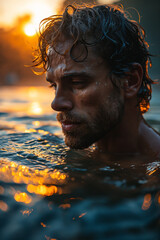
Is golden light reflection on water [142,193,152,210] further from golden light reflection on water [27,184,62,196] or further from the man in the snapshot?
the man

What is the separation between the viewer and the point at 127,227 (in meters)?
1.17

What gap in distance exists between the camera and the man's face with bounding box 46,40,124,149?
6.18 ft

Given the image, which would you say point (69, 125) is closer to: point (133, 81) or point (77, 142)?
point (77, 142)

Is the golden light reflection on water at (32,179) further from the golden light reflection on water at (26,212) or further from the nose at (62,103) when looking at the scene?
the nose at (62,103)

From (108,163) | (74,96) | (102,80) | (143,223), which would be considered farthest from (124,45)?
(143,223)

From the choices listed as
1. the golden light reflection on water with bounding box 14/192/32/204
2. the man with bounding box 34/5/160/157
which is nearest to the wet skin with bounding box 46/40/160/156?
the man with bounding box 34/5/160/157

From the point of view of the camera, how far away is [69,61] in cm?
189

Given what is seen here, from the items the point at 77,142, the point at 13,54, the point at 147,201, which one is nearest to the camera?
the point at 147,201

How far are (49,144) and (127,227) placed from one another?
1702mm

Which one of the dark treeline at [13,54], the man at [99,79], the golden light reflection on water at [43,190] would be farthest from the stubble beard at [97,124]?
the dark treeline at [13,54]

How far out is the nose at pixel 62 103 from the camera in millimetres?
1875

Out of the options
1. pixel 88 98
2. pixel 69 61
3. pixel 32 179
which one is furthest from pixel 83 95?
pixel 32 179

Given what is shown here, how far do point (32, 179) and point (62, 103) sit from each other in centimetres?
62

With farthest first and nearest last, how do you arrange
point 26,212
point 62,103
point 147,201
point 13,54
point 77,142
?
point 13,54 < point 77,142 < point 62,103 < point 147,201 < point 26,212
